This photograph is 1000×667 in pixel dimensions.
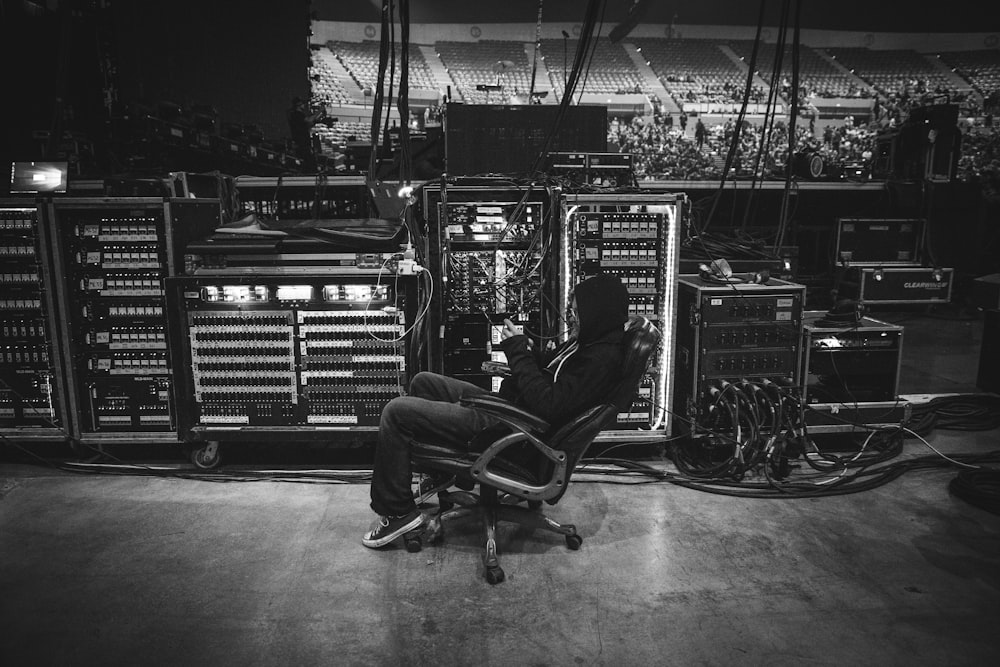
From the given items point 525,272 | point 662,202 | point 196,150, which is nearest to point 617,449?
point 525,272

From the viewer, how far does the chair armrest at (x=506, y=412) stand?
2.48 meters

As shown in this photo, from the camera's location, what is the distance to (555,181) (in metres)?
3.80

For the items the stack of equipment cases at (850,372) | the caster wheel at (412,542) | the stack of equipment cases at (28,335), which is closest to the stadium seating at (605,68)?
the stack of equipment cases at (850,372)

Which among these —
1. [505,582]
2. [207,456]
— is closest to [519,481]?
[505,582]

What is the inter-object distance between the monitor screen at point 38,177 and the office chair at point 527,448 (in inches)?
108

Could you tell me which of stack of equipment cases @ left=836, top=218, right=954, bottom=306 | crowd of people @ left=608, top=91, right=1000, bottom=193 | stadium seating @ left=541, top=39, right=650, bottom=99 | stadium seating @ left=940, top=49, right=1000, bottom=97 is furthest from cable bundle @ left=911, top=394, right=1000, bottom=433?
stadium seating @ left=940, top=49, right=1000, bottom=97

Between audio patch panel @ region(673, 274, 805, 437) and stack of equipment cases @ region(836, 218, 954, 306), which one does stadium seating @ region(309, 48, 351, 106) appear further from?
audio patch panel @ region(673, 274, 805, 437)

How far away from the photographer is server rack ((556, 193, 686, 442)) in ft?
12.0

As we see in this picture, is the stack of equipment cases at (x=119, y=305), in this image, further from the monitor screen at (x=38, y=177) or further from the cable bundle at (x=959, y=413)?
the cable bundle at (x=959, y=413)

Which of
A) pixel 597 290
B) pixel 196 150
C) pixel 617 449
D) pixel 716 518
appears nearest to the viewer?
pixel 597 290

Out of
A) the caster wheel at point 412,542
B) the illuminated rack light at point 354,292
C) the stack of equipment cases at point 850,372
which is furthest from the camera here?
the stack of equipment cases at point 850,372

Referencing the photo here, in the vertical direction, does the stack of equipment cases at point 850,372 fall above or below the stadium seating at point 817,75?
below

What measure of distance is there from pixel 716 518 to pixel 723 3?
2595 cm

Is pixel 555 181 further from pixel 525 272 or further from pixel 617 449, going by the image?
pixel 617 449
